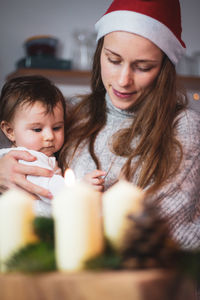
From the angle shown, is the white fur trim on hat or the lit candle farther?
the white fur trim on hat

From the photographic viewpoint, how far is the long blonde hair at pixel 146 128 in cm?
139

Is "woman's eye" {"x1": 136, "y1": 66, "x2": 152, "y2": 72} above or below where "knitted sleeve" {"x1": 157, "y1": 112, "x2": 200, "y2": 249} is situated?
above

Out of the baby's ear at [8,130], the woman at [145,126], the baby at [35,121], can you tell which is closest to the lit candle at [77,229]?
the woman at [145,126]

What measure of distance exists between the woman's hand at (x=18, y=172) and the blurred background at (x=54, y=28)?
2.06 m

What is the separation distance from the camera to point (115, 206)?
60 cm

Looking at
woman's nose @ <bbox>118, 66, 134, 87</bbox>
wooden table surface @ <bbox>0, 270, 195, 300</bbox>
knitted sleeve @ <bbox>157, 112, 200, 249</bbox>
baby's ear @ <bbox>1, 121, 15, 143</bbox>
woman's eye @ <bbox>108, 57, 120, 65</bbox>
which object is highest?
woman's eye @ <bbox>108, 57, 120, 65</bbox>

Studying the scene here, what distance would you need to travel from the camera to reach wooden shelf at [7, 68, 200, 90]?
3291 mm

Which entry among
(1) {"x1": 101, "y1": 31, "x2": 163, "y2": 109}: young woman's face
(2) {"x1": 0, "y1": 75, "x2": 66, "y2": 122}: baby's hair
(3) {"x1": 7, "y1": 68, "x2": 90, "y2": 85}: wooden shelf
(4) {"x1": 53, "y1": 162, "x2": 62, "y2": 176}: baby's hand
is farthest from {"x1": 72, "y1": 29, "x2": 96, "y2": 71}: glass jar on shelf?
(4) {"x1": 53, "y1": 162, "x2": 62, "y2": 176}: baby's hand

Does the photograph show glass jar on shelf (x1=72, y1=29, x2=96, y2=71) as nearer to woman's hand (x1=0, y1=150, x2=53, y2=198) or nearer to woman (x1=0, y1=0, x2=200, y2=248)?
woman (x1=0, y1=0, x2=200, y2=248)

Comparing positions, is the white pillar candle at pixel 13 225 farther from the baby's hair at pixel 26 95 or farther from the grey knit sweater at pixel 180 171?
the baby's hair at pixel 26 95

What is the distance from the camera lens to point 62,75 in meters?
3.46

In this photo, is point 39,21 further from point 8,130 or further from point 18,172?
point 18,172

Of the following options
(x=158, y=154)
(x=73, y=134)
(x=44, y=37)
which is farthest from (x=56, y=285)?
(x=44, y=37)

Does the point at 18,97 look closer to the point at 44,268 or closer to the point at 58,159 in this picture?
the point at 58,159
